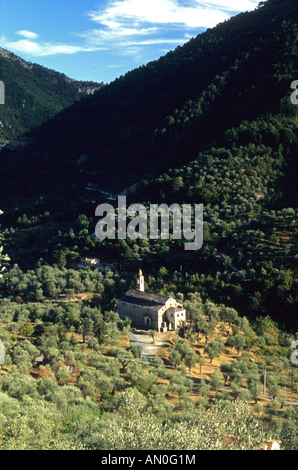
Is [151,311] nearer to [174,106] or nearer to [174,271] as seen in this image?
[174,271]

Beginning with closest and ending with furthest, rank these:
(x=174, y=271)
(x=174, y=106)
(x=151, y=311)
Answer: (x=151, y=311)
(x=174, y=271)
(x=174, y=106)

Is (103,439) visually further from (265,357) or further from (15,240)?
(15,240)

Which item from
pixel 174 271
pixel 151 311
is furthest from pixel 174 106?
pixel 151 311

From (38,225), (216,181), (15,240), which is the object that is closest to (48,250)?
(15,240)

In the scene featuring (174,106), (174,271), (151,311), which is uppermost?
Answer: (174,106)

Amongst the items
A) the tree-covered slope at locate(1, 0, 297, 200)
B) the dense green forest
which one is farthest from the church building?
the tree-covered slope at locate(1, 0, 297, 200)

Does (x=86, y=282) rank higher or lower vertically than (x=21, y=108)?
lower

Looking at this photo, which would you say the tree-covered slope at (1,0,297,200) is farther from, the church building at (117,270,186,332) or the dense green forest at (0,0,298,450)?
the church building at (117,270,186,332)
